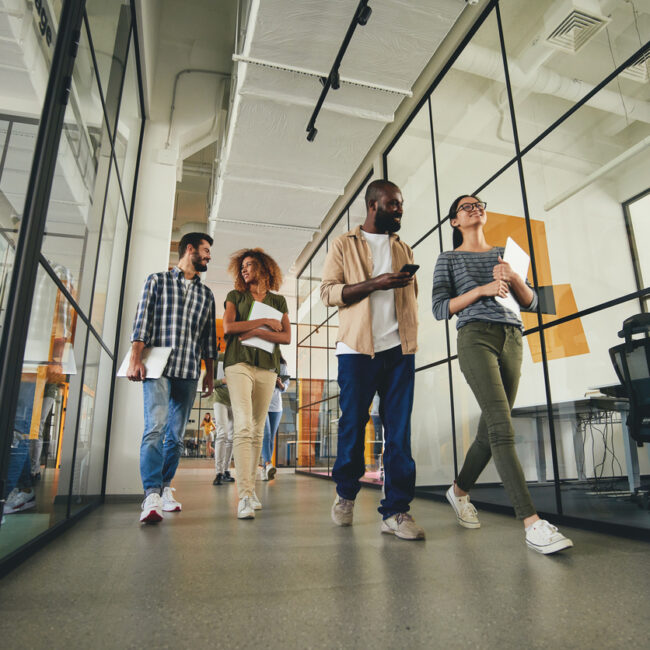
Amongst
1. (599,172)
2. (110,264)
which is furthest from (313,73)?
(599,172)

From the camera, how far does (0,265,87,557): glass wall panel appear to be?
1298 mm

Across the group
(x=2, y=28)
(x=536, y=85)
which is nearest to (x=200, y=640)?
(x=2, y=28)

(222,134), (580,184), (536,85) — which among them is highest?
(222,134)

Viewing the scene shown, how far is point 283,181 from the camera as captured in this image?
16.7 feet

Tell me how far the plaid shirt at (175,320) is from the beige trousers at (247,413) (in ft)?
0.76

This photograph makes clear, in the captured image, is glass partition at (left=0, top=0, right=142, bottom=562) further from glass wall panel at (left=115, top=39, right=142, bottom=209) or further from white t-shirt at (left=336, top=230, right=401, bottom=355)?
white t-shirt at (left=336, top=230, right=401, bottom=355)

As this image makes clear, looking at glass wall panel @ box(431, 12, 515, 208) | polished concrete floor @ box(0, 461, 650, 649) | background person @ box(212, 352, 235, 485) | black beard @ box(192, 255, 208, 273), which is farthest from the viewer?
background person @ box(212, 352, 235, 485)

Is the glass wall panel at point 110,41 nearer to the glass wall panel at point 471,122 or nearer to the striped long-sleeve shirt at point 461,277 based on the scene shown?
the striped long-sleeve shirt at point 461,277

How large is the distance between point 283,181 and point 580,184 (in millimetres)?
3230

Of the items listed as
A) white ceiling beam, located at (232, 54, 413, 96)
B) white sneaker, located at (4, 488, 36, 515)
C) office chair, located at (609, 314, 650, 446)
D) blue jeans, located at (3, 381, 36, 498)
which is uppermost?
white ceiling beam, located at (232, 54, 413, 96)

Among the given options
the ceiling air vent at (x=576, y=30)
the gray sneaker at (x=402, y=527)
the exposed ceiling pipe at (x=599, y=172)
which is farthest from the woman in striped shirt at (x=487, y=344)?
the ceiling air vent at (x=576, y=30)

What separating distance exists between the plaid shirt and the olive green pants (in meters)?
1.38

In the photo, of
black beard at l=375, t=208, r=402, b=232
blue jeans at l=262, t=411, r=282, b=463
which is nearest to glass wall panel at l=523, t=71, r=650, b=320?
black beard at l=375, t=208, r=402, b=232

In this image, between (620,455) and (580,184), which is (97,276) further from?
Answer: (620,455)
